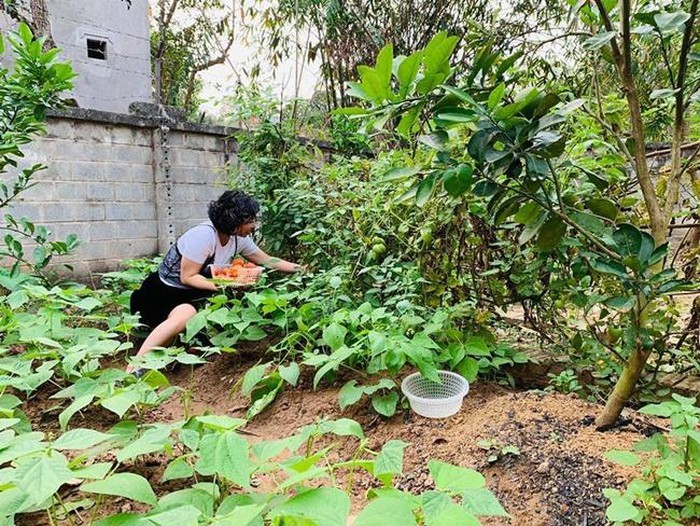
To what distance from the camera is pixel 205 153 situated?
4.12 metres

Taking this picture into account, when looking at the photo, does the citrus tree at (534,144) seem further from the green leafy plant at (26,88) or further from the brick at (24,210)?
the brick at (24,210)

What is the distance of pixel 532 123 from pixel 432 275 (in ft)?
3.35

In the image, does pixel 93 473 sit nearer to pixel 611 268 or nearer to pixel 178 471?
pixel 178 471

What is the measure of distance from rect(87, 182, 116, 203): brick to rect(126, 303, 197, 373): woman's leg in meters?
1.57

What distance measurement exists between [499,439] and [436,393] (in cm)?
37

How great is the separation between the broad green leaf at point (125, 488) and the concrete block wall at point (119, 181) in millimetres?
2830

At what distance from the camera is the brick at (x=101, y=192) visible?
3528 mm

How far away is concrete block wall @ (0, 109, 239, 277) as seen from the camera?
3.34 meters

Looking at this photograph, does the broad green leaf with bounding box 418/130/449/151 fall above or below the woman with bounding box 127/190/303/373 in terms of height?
above

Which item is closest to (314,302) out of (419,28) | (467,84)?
(467,84)

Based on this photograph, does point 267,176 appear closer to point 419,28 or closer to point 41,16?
point 41,16

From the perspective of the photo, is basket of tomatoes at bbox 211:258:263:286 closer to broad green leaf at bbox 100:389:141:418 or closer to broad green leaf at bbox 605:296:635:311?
broad green leaf at bbox 100:389:141:418

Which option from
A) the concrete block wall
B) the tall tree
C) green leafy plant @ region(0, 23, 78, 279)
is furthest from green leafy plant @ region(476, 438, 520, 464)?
the tall tree

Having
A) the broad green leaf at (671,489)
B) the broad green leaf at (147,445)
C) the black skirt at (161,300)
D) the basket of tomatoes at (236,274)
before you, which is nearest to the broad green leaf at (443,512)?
the broad green leaf at (671,489)
